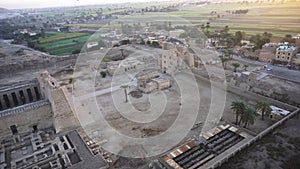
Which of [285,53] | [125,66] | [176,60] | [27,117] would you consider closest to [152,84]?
[176,60]

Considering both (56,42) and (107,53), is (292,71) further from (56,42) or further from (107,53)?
(56,42)

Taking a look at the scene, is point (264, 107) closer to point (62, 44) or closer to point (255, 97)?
point (255, 97)

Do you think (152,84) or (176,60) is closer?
(152,84)

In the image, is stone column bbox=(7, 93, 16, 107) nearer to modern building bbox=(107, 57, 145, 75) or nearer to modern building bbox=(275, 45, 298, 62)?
modern building bbox=(107, 57, 145, 75)

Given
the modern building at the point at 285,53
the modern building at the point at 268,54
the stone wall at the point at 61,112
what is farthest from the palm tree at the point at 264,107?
the modern building at the point at 268,54

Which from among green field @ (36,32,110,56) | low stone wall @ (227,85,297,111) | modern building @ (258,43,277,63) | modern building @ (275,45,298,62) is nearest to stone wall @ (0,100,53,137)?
low stone wall @ (227,85,297,111)

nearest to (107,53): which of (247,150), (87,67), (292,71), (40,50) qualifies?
(87,67)

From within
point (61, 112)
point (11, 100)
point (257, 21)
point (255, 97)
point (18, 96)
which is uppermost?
point (257, 21)

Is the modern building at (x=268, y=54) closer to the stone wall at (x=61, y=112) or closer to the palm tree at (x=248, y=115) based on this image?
the palm tree at (x=248, y=115)
